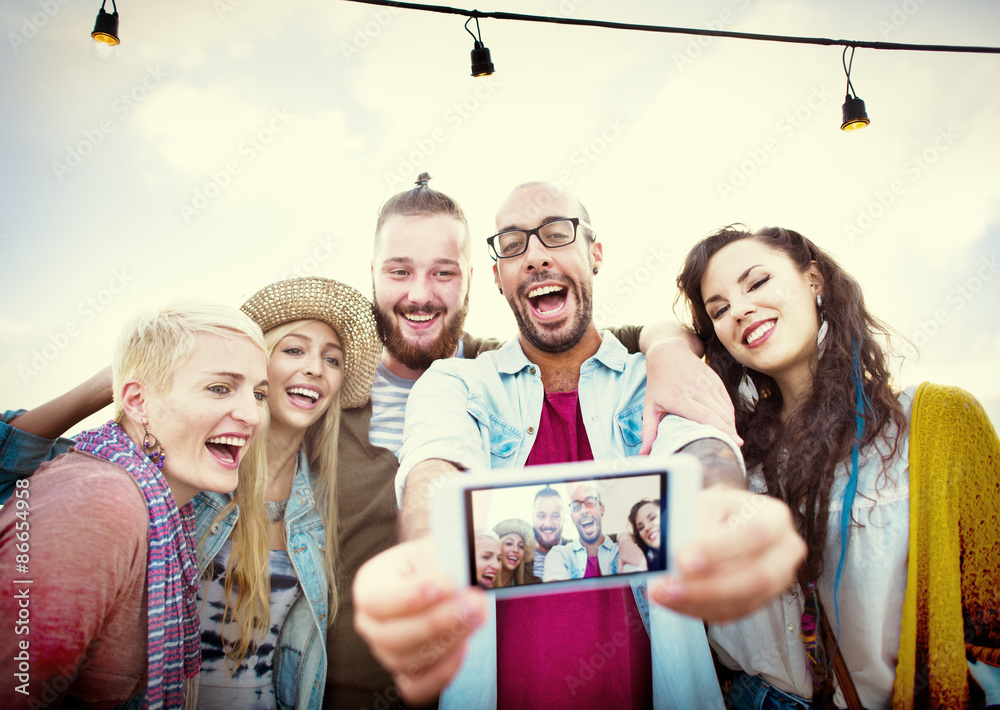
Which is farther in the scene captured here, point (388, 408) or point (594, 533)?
point (388, 408)

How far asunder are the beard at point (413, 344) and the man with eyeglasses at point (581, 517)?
32cm

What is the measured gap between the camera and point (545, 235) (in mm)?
2771

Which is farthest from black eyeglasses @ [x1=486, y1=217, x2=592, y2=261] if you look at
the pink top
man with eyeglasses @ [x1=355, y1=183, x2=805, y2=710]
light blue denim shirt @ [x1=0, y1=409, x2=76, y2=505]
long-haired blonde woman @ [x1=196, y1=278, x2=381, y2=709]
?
light blue denim shirt @ [x1=0, y1=409, x2=76, y2=505]

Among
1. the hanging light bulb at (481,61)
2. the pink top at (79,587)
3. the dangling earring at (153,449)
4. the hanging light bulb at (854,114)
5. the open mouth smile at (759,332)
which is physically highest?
the hanging light bulb at (481,61)

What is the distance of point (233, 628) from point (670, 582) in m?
2.29

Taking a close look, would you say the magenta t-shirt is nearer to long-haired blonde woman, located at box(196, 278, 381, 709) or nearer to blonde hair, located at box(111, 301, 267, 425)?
long-haired blonde woman, located at box(196, 278, 381, 709)

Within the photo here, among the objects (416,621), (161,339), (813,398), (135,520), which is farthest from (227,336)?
(813,398)

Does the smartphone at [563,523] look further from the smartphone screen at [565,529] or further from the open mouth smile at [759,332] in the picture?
the open mouth smile at [759,332]

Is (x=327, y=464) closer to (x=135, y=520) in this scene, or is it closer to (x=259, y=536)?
(x=259, y=536)

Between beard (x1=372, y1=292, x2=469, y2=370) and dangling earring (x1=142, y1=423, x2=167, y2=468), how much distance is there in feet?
4.30

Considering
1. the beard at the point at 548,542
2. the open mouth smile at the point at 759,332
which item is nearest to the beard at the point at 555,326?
the open mouth smile at the point at 759,332

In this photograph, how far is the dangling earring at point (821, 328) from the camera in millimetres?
2621

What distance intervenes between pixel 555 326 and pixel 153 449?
2.10 metres

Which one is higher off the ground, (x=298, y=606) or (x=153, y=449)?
(x=153, y=449)
